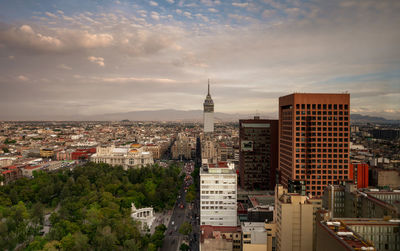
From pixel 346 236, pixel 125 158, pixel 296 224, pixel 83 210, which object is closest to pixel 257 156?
pixel 83 210

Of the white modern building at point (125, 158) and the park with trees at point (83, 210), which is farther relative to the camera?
the white modern building at point (125, 158)

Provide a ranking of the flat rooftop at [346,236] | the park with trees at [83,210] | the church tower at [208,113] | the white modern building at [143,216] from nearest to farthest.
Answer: the flat rooftop at [346,236], the park with trees at [83,210], the white modern building at [143,216], the church tower at [208,113]

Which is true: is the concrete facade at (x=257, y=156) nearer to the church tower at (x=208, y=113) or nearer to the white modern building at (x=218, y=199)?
the white modern building at (x=218, y=199)

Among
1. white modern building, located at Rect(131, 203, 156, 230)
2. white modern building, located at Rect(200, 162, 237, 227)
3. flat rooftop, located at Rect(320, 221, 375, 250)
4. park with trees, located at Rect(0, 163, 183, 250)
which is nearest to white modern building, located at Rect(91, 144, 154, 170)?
park with trees, located at Rect(0, 163, 183, 250)

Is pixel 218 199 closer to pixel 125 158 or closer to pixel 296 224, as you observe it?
pixel 296 224

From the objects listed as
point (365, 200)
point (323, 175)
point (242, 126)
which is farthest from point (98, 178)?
point (365, 200)

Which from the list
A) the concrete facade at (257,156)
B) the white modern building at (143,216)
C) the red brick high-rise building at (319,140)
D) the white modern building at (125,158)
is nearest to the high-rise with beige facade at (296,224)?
the red brick high-rise building at (319,140)
